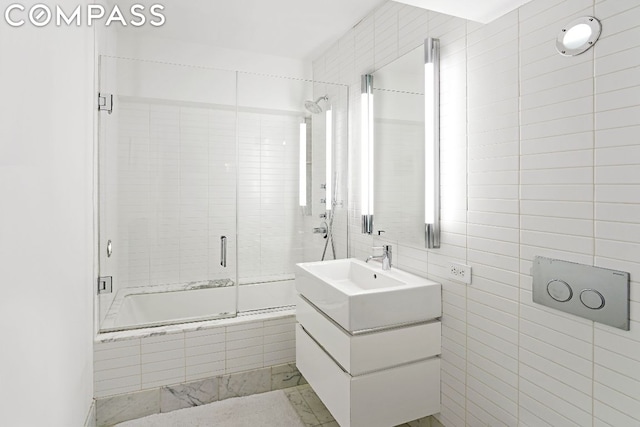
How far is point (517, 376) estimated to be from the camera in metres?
1.47

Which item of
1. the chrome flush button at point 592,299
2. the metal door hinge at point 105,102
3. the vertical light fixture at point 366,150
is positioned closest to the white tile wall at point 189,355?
the vertical light fixture at point 366,150

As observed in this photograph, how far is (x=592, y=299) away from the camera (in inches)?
46.9

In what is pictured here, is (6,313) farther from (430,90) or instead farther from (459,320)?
(430,90)

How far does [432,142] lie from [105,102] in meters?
2.00

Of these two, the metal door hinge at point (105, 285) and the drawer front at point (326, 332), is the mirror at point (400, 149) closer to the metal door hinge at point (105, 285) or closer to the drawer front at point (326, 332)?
the drawer front at point (326, 332)

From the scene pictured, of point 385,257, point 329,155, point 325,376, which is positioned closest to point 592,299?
point 385,257

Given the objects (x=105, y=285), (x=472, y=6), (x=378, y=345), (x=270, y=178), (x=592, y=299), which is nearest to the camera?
(x=592, y=299)

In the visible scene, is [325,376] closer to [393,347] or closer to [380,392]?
[380,392]

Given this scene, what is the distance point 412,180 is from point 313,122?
3.91 feet

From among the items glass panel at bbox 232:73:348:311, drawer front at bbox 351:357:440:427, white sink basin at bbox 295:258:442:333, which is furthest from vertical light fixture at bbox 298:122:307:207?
drawer front at bbox 351:357:440:427

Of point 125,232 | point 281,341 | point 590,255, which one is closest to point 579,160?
point 590,255

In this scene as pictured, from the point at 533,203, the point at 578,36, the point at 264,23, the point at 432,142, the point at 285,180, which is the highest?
the point at 264,23

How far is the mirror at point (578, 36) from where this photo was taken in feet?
3.86

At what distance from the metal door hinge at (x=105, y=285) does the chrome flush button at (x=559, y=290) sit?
2388mm
